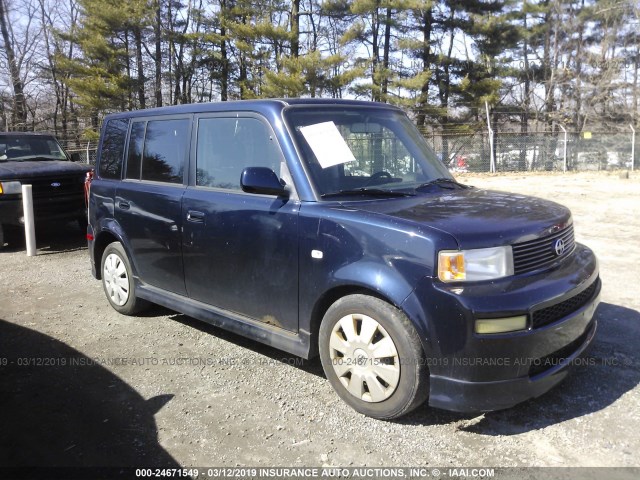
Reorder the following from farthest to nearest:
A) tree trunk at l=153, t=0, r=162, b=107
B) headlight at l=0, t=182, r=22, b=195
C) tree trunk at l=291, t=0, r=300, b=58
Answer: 1. tree trunk at l=153, t=0, r=162, b=107
2. tree trunk at l=291, t=0, r=300, b=58
3. headlight at l=0, t=182, r=22, b=195

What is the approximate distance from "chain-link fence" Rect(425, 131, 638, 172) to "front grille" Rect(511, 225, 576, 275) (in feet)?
66.4

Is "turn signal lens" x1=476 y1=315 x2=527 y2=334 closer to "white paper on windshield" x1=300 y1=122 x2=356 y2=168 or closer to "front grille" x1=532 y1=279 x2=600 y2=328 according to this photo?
"front grille" x1=532 y1=279 x2=600 y2=328

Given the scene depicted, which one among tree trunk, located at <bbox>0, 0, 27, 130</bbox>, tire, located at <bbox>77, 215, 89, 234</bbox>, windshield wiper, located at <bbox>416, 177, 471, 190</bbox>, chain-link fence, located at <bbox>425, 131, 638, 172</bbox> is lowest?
tire, located at <bbox>77, 215, 89, 234</bbox>

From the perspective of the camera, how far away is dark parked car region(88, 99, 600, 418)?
2.73 meters

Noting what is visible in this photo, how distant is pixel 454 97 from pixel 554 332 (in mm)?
28958

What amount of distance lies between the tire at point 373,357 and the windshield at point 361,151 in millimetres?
810

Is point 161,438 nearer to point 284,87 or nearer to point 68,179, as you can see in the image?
point 68,179

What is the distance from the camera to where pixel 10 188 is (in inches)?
317

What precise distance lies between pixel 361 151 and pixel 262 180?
30.8 inches

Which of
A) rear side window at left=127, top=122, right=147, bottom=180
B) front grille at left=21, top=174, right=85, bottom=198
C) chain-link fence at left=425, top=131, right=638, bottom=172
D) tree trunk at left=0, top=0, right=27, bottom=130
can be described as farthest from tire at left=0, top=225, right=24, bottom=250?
tree trunk at left=0, top=0, right=27, bottom=130

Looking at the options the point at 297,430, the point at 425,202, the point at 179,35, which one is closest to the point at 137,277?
the point at 297,430

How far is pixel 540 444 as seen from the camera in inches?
113

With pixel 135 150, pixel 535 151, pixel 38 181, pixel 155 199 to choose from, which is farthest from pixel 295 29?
pixel 155 199

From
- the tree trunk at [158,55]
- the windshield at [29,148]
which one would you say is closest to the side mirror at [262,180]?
the windshield at [29,148]
